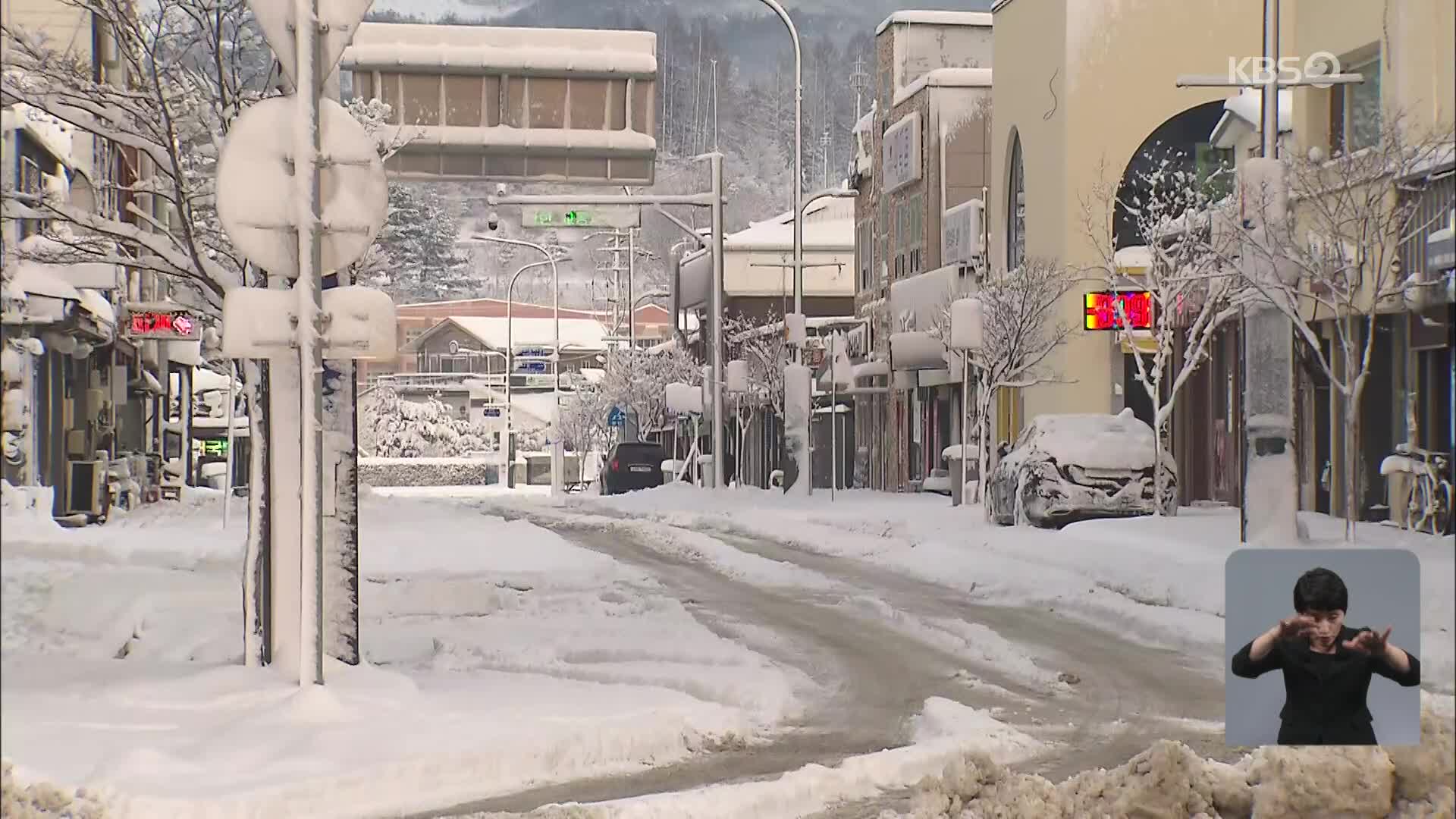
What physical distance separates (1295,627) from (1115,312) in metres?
1.21

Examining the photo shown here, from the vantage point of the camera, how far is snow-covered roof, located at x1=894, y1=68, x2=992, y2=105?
5188 millimetres

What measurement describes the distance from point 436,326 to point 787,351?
1156 mm

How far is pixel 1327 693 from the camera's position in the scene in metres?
4.18

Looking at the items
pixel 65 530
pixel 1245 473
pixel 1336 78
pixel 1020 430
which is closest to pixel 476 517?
pixel 65 530

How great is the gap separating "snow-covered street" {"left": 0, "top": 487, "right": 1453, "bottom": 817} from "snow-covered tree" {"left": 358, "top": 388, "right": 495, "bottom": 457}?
0.13 m

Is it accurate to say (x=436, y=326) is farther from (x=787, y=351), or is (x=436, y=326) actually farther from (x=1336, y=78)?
(x=1336, y=78)

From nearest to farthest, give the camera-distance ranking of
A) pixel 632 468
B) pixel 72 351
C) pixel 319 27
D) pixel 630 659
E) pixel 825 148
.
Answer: pixel 72 351 < pixel 319 27 < pixel 825 148 < pixel 630 659 < pixel 632 468

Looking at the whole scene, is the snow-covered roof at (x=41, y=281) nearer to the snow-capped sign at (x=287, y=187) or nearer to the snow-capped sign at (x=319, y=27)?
the snow-capped sign at (x=287, y=187)

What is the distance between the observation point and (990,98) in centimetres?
523

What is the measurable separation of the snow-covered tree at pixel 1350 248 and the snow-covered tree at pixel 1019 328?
810mm

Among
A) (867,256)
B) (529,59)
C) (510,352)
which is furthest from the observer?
(867,256)

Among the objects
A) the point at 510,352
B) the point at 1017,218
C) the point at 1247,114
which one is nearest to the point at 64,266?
the point at 510,352

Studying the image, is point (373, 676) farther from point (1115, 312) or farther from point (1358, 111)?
point (1358, 111)

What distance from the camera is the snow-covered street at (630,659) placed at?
4438mm
